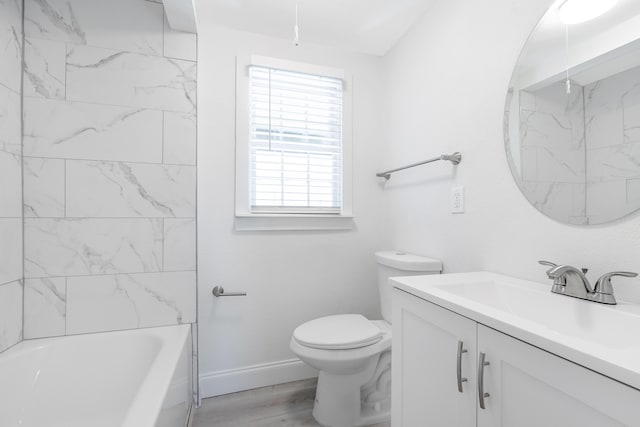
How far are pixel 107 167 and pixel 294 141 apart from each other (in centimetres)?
102

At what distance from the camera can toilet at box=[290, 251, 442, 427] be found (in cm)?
136

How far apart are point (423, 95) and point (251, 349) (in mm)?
1829

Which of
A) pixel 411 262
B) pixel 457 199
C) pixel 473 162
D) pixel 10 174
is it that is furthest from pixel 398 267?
pixel 10 174

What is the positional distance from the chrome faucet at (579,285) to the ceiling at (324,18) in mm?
1517

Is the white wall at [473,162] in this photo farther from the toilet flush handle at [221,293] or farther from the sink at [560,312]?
the toilet flush handle at [221,293]

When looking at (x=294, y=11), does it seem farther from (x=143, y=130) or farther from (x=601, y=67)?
(x=601, y=67)

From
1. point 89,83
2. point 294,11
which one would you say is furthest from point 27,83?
point 294,11

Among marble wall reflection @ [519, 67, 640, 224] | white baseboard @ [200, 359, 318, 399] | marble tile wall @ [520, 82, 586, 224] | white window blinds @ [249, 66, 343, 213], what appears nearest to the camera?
marble wall reflection @ [519, 67, 640, 224]

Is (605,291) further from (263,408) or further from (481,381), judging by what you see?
(263,408)

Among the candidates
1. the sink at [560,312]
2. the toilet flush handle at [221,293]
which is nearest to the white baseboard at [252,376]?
the toilet flush handle at [221,293]

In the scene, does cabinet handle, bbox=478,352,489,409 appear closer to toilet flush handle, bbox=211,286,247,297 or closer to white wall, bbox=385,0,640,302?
white wall, bbox=385,0,640,302

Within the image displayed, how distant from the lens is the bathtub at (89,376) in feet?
3.68

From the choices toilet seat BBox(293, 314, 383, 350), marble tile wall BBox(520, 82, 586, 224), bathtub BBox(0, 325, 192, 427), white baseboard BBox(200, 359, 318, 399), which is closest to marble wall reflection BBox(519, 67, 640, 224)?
marble tile wall BBox(520, 82, 586, 224)

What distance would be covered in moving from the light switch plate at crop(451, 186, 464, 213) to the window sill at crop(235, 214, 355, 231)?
2.38ft
